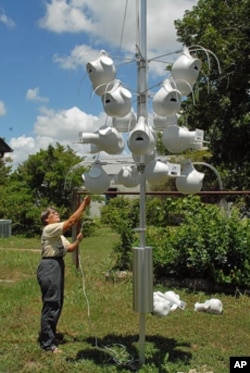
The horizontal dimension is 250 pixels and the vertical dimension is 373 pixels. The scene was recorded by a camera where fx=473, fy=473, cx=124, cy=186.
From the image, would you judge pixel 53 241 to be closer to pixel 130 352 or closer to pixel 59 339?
pixel 59 339

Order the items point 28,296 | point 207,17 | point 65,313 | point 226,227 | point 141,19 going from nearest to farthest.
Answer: point 141,19 < point 65,313 < point 28,296 < point 226,227 < point 207,17

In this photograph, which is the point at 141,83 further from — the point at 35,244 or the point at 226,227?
the point at 35,244

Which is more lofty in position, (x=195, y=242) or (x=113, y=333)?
(x=195, y=242)

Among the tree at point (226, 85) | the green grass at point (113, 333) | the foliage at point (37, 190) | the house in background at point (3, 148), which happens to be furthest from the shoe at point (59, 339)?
the house in background at point (3, 148)

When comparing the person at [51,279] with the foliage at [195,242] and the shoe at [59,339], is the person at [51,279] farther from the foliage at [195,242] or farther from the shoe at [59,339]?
the foliage at [195,242]

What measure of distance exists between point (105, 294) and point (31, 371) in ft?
9.43

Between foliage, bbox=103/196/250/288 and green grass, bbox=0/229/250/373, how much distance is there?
389 mm

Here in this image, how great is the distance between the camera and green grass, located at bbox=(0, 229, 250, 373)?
4.11 m

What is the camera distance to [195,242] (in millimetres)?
7258

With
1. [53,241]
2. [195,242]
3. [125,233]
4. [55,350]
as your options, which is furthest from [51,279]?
[125,233]

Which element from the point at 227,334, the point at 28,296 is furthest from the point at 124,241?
the point at 227,334

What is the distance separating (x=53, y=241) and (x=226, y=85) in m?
12.8

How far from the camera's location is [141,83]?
4027 mm

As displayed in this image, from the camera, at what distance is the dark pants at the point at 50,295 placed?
14.4 feet
